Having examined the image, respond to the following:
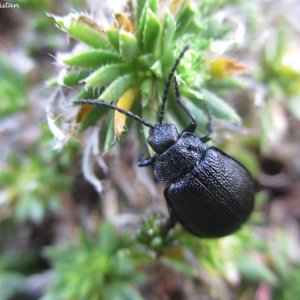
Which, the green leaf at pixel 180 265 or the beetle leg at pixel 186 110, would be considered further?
the green leaf at pixel 180 265

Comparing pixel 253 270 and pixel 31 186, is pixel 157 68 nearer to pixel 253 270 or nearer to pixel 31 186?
pixel 31 186

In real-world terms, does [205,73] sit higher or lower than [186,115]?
higher

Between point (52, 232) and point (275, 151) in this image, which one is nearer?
point (52, 232)

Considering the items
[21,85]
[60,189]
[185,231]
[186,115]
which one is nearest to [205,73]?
[186,115]

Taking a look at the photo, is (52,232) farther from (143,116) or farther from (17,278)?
(143,116)

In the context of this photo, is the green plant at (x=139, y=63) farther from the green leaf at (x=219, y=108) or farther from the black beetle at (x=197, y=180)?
the black beetle at (x=197, y=180)

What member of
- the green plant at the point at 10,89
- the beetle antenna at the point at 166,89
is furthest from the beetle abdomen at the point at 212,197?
the green plant at the point at 10,89

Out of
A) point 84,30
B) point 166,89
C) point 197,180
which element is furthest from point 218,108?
point 84,30
